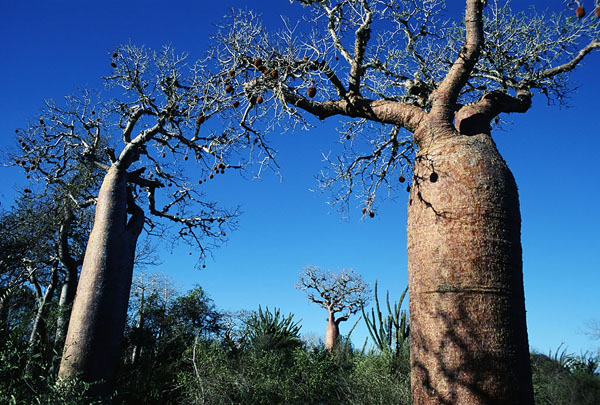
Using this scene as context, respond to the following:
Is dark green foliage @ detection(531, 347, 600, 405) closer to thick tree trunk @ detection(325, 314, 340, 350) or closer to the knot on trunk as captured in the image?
the knot on trunk

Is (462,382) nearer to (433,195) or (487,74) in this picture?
(433,195)

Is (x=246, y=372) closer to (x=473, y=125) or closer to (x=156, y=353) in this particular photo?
(x=156, y=353)

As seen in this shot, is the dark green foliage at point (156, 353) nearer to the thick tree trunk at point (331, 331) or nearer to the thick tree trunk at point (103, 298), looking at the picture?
the thick tree trunk at point (103, 298)

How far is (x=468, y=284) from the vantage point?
324 cm

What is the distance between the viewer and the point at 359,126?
6008 millimetres

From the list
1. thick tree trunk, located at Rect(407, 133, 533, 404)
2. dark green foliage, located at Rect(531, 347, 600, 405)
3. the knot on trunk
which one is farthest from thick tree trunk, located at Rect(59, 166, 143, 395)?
dark green foliage, located at Rect(531, 347, 600, 405)

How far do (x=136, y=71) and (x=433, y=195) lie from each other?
242 inches

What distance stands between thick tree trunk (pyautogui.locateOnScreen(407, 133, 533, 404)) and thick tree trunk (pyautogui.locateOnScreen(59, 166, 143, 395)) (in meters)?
4.34

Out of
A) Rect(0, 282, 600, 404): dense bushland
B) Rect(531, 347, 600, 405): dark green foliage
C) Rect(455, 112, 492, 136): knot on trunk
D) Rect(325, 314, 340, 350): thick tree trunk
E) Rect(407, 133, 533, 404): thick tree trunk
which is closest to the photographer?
Rect(407, 133, 533, 404): thick tree trunk

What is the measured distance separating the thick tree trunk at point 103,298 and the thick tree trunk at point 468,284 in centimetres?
434

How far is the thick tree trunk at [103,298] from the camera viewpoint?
5727 mm

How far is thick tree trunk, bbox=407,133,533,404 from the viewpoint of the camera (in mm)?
3137

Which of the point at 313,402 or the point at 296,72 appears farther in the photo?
the point at 313,402

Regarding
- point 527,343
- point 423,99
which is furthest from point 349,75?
point 527,343
